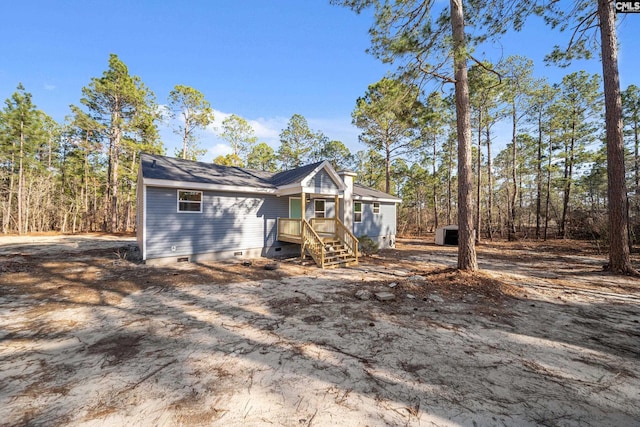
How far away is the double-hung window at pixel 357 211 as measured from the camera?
13289 mm

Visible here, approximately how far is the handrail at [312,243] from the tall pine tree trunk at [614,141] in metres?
8.66

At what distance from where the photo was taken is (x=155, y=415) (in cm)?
204

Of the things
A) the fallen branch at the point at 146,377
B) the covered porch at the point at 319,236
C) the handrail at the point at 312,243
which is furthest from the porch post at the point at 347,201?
the fallen branch at the point at 146,377

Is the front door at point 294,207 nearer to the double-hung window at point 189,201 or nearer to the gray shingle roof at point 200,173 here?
the gray shingle roof at point 200,173

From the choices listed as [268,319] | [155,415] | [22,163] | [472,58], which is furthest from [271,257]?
[22,163]

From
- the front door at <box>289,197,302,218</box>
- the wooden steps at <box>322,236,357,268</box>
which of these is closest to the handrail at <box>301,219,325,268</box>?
the wooden steps at <box>322,236,357,268</box>

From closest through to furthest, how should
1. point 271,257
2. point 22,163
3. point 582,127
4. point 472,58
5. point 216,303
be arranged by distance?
point 216,303
point 472,58
point 271,257
point 582,127
point 22,163

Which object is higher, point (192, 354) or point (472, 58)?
point (472, 58)

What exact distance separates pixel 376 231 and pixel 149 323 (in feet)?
39.7

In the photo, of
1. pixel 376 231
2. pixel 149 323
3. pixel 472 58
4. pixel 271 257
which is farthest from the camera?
pixel 376 231

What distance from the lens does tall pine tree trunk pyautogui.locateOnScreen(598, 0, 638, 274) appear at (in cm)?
662

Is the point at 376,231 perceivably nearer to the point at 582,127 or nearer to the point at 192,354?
the point at 192,354

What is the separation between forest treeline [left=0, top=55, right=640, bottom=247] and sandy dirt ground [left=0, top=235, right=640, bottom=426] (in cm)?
1016

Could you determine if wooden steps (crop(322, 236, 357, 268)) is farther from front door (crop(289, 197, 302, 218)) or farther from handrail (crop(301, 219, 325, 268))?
front door (crop(289, 197, 302, 218))
